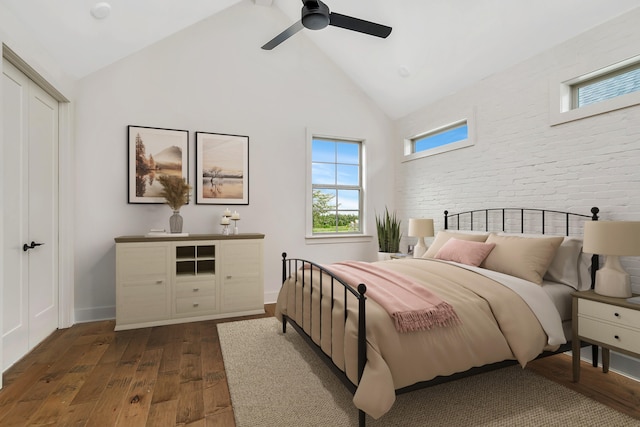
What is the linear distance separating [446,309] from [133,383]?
2.15 metres

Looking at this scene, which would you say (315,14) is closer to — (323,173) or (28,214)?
(323,173)

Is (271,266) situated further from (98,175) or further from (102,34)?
(102,34)

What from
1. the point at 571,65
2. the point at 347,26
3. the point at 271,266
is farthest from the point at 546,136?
the point at 271,266

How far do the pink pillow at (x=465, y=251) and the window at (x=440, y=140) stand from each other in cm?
137

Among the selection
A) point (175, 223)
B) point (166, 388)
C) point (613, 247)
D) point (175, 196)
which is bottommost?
point (166, 388)

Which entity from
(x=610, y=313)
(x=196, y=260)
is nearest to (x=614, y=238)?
(x=610, y=313)

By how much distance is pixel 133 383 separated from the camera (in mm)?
2240

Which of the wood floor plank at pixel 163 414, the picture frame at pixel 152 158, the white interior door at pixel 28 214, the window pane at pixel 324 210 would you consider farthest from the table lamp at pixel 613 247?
the white interior door at pixel 28 214

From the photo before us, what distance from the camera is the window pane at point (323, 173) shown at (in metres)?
4.73

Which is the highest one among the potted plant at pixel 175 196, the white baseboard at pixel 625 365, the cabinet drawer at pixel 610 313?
the potted plant at pixel 175 196

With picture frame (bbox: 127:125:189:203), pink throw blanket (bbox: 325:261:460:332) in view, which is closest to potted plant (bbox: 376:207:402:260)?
pink throw blanket (bbox: 325:261:460:332)

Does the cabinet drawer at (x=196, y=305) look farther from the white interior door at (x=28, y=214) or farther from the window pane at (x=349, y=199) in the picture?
the window pane at (x=349, y=199)

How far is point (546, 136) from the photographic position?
3014mm

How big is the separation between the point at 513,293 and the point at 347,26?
236cm
